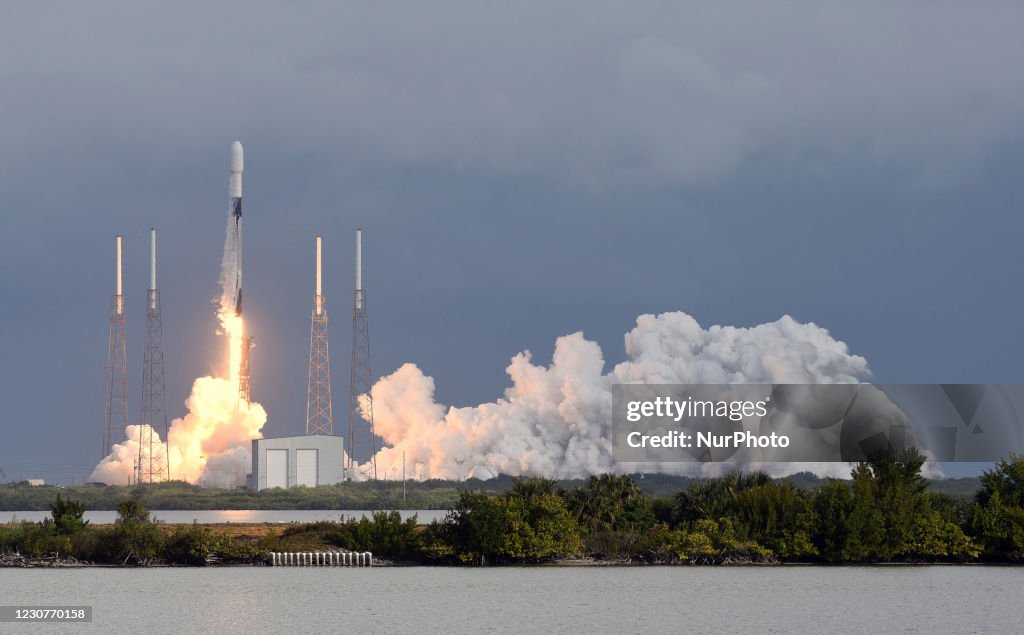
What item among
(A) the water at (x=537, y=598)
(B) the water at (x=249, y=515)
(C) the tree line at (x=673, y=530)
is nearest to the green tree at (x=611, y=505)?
(C) the tree line at (x=673, y=530)

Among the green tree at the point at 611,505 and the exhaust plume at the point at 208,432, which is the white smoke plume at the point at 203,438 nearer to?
the exhaust plume at the point at 208,432

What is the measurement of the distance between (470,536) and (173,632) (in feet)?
90.0

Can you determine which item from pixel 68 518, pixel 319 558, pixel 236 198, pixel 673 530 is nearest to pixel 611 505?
pixel 673 530

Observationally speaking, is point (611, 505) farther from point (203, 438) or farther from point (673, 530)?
point (203, 438)

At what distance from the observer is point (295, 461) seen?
586 ft

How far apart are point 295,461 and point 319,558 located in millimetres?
93713

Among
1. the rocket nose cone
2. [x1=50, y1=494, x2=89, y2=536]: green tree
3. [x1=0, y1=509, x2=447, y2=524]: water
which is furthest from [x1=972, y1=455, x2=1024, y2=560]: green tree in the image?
the rocket nose cone

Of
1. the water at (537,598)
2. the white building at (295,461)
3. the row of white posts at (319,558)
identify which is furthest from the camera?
the white building at (295,461)

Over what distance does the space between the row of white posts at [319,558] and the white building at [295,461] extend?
305ft

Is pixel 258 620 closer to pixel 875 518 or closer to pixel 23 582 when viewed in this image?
pixel 23 582

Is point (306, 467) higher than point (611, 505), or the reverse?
point (306, 467)

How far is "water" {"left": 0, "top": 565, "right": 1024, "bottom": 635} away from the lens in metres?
59.2

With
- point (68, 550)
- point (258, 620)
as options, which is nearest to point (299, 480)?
point (68, 550)

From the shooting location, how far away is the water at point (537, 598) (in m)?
59.2
